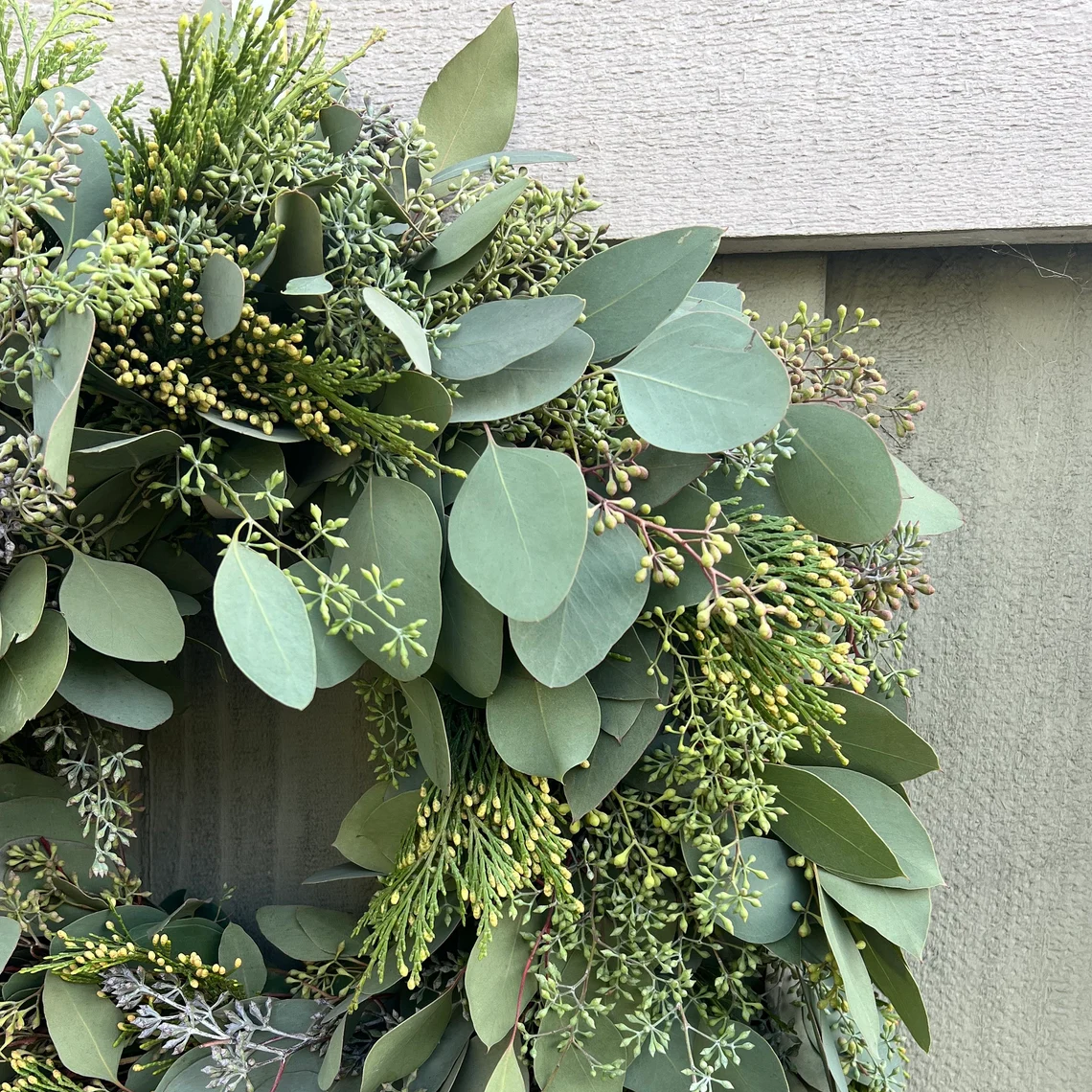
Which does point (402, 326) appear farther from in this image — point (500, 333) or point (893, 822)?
point (893, 822)

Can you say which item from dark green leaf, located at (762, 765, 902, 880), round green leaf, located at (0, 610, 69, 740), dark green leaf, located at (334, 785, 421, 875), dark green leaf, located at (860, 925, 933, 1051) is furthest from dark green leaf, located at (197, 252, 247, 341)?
dark green leaf, located at (860, 925, 933, 1051)

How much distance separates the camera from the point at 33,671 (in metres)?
0.54

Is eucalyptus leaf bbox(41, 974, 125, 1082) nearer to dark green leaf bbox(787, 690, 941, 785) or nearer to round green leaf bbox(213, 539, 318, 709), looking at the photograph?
round green leaf bbox(213, 539, 318, 709)

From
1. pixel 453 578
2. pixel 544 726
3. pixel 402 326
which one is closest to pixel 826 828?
pixel 544 726

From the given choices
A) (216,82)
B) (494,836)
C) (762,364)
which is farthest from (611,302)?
(494,836)

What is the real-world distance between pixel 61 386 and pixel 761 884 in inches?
22.0

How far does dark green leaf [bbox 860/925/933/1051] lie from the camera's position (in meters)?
0.59

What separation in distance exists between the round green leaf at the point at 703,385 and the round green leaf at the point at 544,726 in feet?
0.59

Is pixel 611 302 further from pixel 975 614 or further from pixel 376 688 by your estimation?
pixel 975 614

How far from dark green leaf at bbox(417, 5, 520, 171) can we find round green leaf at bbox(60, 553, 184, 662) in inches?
15.1

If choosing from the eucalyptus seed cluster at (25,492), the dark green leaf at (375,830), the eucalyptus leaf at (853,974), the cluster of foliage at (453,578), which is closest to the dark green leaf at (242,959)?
the cluster of foliage at (453,578)

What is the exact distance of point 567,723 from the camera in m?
0.54

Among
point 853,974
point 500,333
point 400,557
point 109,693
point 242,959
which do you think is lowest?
point 242,959

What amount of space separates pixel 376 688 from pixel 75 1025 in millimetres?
362
